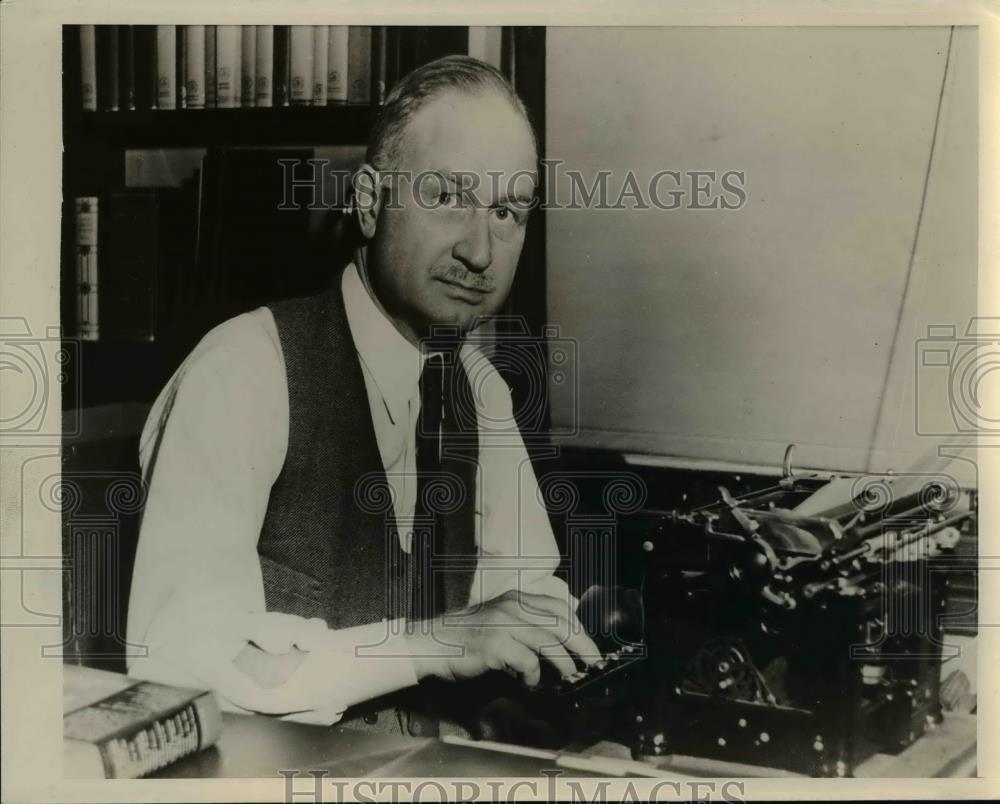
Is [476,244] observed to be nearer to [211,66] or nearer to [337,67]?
[337,67]

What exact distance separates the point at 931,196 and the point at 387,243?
3.83 ft

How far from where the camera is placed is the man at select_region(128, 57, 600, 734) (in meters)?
2.15

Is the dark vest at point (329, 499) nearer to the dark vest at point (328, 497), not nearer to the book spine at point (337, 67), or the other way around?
the dark vest at point (328, 497)

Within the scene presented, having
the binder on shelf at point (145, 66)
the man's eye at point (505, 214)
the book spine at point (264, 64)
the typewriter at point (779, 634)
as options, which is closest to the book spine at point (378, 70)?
the book spine at point (264, 64)

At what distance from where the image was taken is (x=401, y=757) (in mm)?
2205

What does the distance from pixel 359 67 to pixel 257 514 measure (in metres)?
0.97

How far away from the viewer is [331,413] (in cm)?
217

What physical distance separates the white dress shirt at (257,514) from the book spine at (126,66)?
531 mm

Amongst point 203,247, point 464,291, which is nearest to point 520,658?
point 464,291

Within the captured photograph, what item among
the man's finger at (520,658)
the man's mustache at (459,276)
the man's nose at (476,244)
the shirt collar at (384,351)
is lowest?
the man's finger at (520,658)

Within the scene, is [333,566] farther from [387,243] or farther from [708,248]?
[708,248]

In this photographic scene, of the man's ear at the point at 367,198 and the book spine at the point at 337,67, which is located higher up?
the book spine at the point at 337,67

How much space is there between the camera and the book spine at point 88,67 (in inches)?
86.4

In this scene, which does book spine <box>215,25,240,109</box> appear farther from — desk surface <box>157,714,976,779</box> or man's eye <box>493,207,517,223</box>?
desk surface <box>157,714,976,779</box>
